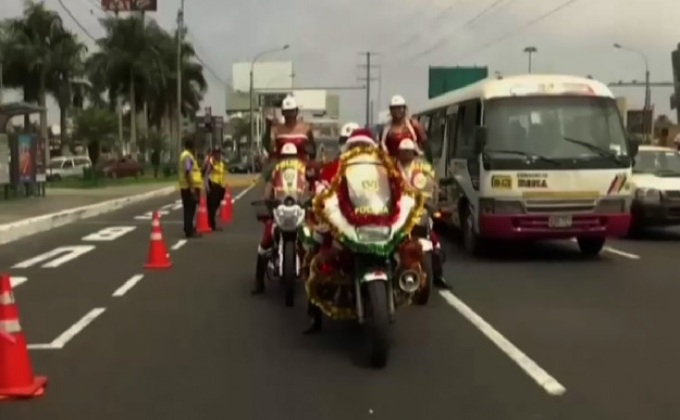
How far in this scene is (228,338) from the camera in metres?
9.60

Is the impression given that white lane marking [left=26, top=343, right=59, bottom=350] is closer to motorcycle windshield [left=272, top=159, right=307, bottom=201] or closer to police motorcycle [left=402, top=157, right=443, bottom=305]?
motorcycle windshield [left=272, top=159, right=307, bottom=201]

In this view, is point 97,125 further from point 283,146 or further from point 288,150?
point 288,150

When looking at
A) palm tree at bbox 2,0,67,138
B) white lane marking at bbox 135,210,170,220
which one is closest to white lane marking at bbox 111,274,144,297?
white lane marking at bbox 135,210,170,220

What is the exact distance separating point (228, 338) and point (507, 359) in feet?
8.22

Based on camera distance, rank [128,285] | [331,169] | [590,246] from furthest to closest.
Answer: [590,246] → [128,285] → [331,169]

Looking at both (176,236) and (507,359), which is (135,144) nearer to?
(176,236)

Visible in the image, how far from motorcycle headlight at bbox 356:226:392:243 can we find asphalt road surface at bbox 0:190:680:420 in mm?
976

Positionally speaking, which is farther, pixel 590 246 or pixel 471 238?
pixel 590 246

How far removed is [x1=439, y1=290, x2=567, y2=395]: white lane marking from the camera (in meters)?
7.64

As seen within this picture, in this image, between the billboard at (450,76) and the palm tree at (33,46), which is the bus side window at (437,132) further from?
the palm tree at (33,46)

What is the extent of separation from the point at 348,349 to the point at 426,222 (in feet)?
10.1

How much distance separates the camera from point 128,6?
3206 inches

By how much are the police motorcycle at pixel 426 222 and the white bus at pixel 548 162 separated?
8.81 feet

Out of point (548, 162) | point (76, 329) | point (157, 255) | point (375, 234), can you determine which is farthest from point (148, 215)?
point (375, 234)
